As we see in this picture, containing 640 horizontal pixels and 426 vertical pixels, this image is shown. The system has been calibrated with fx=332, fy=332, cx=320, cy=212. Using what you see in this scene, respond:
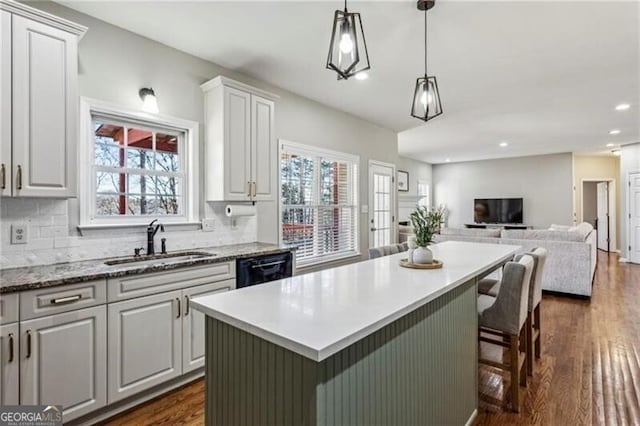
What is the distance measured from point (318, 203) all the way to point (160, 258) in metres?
2.15

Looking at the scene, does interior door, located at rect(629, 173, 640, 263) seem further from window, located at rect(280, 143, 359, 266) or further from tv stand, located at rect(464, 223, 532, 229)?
window, located at rect(280, 143, 359, 266)

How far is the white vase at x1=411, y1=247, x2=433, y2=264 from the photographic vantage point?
2.10 m

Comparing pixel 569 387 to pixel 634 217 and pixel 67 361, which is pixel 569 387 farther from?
pixel 634 217

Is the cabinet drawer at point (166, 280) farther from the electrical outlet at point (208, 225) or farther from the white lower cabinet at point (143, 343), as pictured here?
the electrical outlet at point (208, 225)

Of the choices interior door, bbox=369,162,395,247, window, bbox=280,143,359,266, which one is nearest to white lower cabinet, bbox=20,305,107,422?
window, bbox=280,143,359,266

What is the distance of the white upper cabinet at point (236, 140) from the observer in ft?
9.77

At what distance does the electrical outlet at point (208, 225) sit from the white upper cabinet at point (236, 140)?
22cm

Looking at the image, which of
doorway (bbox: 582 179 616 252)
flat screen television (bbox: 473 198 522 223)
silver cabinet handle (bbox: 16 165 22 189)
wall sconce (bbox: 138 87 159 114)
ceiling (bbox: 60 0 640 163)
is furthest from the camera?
flat screen television (bbox: 473 198 522 223)

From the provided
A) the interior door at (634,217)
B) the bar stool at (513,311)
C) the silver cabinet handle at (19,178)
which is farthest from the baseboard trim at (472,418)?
the interior door at (634,217)

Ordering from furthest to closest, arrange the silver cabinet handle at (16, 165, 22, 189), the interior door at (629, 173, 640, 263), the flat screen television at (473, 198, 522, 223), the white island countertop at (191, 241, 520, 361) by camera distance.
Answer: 1. the flat screen television at (473, 198, 522, 223)
2. the interior door at (629, 173, 640, 263)
3. the silver cabinet handle at (16, 165, 22, 189)
4. the white island countertop at (191, 241, 520, 361)

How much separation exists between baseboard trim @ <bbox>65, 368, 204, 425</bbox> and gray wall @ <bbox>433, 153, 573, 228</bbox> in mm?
9372

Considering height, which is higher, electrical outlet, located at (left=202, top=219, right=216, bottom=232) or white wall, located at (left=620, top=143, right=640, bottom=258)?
white wall, located at (left=620, top=143, right=640, bottom=258)

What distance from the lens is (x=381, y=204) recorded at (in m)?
5.53

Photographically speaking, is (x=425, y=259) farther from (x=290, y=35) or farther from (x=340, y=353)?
(x=290, y=35)
